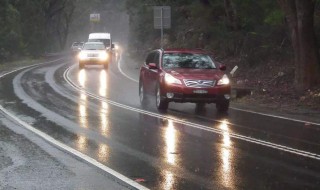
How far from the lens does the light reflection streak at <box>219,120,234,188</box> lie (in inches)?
294

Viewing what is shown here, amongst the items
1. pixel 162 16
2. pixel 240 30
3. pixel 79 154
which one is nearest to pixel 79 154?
pixel 79 154

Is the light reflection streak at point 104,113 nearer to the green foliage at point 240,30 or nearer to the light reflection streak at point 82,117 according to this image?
the light reflection streak at point 82,117

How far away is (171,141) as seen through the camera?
34.5 feet

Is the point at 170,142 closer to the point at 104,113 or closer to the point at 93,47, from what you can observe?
the point at 104,113

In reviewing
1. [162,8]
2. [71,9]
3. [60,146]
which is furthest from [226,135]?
[71,9]

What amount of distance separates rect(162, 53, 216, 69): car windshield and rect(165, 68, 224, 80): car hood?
0.43 metres

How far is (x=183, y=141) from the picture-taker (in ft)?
34.5

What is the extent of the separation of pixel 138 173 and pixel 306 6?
11.1m

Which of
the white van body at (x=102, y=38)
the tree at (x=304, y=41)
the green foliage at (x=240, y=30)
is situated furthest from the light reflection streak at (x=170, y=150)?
the white van body at (x=102, y=38)

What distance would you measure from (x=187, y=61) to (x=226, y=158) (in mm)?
7590

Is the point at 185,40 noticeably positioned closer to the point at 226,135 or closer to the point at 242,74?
the point at 242,74

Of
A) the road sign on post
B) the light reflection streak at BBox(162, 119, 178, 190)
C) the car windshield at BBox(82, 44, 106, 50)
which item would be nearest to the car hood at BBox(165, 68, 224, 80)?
the light reflection streak at BBox(162, 119, 178, 190)

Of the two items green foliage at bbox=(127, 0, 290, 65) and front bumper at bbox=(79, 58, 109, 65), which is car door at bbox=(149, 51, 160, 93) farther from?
front bumper at bbox=(79, 58, 109, 65)

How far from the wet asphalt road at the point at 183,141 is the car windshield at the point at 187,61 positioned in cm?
122
